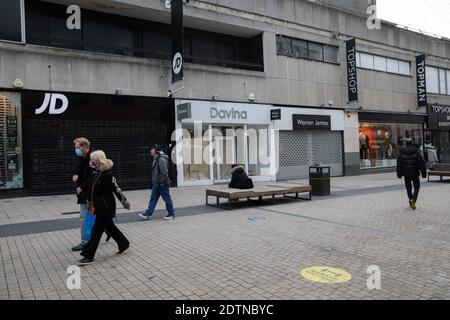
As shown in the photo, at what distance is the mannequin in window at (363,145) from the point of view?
23766mm

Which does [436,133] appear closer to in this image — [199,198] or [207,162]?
[207,162]

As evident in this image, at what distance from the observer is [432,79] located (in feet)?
93.2

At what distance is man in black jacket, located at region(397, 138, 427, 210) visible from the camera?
1011cm

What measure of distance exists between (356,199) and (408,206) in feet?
6.15

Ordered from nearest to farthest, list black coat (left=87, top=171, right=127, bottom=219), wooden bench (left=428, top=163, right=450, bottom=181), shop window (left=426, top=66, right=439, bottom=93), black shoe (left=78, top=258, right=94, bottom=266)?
black shoe (left=78, top=258, right=94, bottom=266)
black coat (left=87, top=171, right=127, bottom=219)
wooden bench (left=428, top=163, right=450, bottom=181)
shop window (left=426, top=66, right=439, bottom=93)

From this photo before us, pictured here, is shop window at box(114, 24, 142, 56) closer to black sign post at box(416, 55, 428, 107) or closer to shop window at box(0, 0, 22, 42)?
shop window at box(0, 0, 22, 42)

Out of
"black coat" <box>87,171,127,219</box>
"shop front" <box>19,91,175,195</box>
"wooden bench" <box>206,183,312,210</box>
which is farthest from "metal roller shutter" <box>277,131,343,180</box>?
"black coat" <box>87,171,127,219</box>

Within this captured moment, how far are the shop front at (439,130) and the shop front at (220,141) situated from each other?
14.4 metres

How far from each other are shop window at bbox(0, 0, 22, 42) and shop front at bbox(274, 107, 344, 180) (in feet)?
38.9

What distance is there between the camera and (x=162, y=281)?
187 inches

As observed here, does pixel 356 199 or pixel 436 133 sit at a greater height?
pixel 436 133

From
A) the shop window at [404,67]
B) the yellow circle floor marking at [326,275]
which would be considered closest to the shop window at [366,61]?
the shop window at [404,67]

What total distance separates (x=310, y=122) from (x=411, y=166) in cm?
1077

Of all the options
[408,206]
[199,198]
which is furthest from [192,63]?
[408,206]
